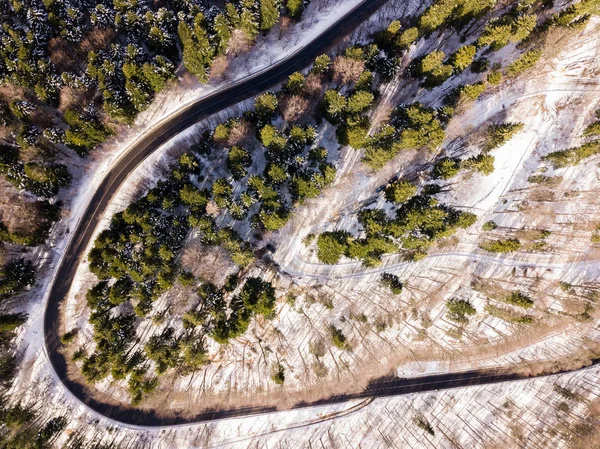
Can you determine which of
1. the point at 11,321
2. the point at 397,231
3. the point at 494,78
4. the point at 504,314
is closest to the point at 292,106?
the point at 397,231

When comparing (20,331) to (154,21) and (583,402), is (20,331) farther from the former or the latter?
(583,402)

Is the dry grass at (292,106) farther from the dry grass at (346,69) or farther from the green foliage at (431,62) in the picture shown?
the green foliage at (431,62)

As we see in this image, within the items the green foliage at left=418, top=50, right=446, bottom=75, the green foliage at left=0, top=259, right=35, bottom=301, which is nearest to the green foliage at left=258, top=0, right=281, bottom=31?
the green foliage at left=418, top=50, right=446, bottom=75

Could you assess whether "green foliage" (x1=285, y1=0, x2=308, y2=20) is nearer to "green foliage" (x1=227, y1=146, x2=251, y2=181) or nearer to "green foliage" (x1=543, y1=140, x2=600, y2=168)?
"green foliage" (x1=227, y1=146, x2=251, y2=181)

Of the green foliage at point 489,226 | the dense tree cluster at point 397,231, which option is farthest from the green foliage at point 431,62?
the green foliage at point 489,226

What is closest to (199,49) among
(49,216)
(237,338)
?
(49,216)

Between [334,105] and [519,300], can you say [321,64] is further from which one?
[519,300]
